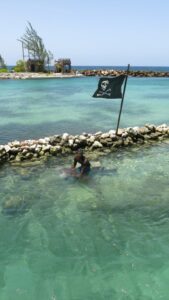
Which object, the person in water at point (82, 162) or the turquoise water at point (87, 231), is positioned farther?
the person in water at point (82, 162)

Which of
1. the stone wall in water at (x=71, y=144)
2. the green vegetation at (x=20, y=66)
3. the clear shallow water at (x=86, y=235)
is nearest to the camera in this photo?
the clear shallow water at (x=86, y=235)

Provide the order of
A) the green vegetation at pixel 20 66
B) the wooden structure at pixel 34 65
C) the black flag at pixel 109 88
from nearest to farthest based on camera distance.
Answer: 1. the black flag at pixel 109 88
2. the wooden structure at pixel 34 65
3. the green vegetation at pixel 20 66

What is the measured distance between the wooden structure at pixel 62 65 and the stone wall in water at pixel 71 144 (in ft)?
234

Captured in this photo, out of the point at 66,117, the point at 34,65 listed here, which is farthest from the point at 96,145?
the point at 34,65

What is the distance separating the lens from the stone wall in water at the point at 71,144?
1534 centimetres

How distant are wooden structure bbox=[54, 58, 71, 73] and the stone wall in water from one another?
71.2m

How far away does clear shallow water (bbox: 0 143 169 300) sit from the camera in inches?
291

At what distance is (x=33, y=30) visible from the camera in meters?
84.7

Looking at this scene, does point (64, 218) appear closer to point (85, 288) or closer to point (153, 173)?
point (85, 288)

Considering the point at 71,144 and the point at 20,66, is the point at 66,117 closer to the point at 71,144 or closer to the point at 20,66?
the point at 71,144

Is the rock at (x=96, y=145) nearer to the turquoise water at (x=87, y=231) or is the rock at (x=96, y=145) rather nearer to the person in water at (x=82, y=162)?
the turquoise water at (x=87, y=231)

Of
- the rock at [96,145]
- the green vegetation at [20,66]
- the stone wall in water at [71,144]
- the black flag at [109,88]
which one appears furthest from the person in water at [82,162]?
the green vegetation at [20,66]

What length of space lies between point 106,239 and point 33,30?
274 feet

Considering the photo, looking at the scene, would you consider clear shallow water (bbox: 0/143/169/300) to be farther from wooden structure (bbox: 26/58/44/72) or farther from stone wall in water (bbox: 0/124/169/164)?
wooden structure (bbox: 26/58/44/72)
